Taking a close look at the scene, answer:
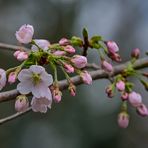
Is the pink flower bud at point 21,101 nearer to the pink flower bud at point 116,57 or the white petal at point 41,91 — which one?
the white petal at point 41,91

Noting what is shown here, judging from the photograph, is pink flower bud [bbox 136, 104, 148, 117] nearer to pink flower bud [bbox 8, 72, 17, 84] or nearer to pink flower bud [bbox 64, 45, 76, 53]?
pink flower bud [bbox 64, 45, 76, 53]

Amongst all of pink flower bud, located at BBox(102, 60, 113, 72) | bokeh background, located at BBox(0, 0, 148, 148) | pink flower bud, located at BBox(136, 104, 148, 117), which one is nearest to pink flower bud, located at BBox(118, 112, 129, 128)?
pink flower bud, located at BBox(136, 104, 148, 117)

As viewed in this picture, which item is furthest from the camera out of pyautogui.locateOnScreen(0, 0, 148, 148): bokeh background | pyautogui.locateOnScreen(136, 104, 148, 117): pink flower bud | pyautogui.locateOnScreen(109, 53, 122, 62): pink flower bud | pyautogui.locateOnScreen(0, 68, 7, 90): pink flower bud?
pyautogui.locateOnScreen(0, 0, 148, 148): bokeh background

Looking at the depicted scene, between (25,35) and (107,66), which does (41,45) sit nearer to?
(25,35)

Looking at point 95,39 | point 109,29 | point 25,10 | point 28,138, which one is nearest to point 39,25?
point 25,10

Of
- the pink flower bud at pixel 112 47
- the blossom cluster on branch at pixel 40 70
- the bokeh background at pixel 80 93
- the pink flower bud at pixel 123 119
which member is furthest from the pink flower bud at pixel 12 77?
the bokeh background at pixel 80 93

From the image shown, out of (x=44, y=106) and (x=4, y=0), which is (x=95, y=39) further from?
(x=4, y=0)

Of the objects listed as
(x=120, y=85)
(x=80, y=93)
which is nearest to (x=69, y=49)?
(x=120, y=85)

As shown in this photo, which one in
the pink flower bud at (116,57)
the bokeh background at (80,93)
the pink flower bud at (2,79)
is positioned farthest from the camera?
the bokeh background at (80,93)

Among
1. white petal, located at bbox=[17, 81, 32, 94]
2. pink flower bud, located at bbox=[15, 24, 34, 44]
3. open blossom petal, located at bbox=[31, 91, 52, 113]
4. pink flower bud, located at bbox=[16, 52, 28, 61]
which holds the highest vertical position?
pink flower bud, located at bbox=[15, 24, 34, 44]
